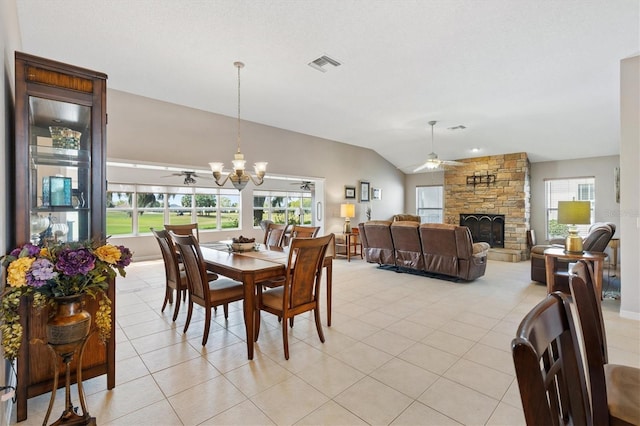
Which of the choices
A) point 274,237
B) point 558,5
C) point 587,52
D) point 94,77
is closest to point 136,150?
point 274,237

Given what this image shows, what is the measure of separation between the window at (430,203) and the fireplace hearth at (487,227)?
3.80ft

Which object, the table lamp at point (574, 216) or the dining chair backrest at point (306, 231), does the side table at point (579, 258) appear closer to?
the table lamp at point (574, 216)

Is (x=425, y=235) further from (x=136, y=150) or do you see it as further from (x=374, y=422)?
(x=136, y=150)

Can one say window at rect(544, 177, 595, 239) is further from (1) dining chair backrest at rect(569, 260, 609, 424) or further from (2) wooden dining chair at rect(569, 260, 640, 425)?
(1) dining chair backrest at rect(569, 260, 609, 424)

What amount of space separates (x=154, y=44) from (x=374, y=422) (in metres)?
4.15

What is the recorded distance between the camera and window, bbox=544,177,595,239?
23.8 ft

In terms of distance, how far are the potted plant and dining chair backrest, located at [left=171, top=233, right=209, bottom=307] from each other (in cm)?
74

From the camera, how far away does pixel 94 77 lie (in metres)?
2.08

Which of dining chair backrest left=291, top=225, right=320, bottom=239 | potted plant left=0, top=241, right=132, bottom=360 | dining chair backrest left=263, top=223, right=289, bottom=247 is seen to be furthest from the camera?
dining chair backrest left=263, top=223, right=289, bottom=247

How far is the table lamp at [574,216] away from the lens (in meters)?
3.92

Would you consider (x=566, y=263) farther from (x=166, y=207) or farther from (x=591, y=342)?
(x=166, y=207)

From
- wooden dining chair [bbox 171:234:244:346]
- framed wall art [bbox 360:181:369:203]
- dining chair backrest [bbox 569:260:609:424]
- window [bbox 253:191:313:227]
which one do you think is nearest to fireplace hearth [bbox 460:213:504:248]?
framed wall art [bbox 360:181:369:203]

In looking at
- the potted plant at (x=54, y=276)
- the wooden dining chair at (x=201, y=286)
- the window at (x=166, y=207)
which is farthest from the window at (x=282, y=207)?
the potted plant at (x=54, y=276)

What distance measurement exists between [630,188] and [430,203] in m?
6.54
